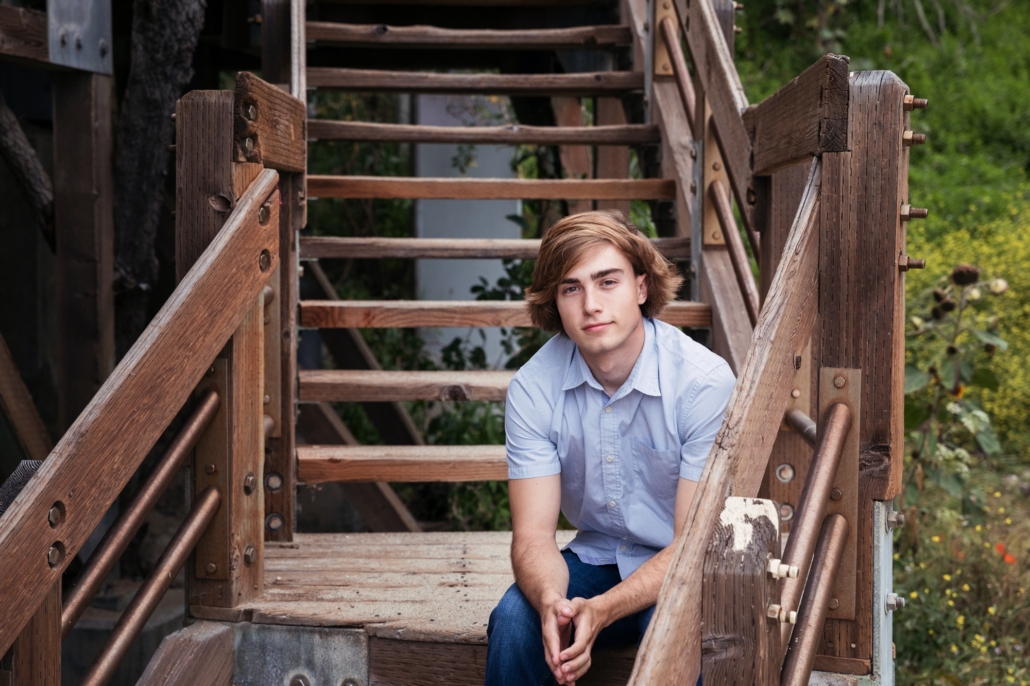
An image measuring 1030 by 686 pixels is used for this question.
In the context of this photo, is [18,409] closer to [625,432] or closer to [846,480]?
[625,432]

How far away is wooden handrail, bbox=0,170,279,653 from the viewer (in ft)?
5.36

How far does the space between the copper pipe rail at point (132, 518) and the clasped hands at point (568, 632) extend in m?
0.81

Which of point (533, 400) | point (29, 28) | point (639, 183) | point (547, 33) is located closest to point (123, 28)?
point (29, 28)

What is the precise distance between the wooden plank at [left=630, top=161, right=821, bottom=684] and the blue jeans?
1.42 feet

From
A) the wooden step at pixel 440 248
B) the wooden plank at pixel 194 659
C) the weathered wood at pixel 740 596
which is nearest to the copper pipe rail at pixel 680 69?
the wooden step at pixel 440 248

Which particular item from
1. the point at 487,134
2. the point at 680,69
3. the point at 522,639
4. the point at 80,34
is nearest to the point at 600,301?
the point at 522,639

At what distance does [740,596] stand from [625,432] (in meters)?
0.67

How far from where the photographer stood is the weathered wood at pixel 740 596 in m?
1.26

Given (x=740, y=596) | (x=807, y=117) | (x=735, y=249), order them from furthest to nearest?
(x=735, y=249) → (x=807, y=117) → (x=740, y=596)

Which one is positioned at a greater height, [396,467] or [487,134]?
[487,134]

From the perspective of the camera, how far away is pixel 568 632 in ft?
5.71

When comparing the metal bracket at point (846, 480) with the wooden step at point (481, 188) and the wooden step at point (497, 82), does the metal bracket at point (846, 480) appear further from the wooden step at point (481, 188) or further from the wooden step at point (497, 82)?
the wooden step at point (497, 82)


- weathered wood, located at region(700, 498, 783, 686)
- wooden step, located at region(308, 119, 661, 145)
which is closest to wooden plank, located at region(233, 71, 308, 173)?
wooden step, located at region(308, 119, 661, 145)

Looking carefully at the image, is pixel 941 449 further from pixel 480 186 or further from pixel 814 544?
pixel 814 544
